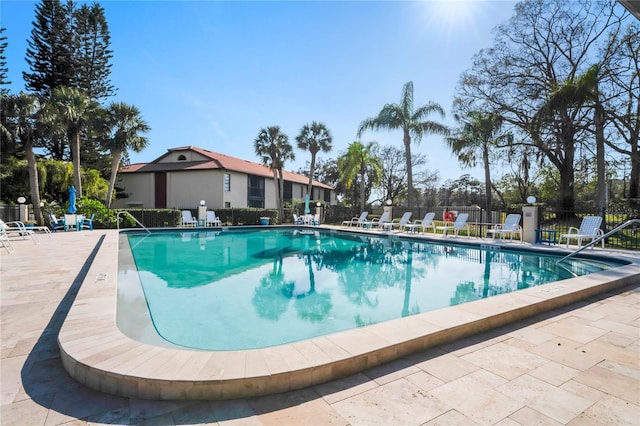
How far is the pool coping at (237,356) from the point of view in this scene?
2139 mm

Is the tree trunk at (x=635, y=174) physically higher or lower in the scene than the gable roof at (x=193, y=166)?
lower

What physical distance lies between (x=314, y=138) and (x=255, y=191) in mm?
7523

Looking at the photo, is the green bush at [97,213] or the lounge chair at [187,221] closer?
the green bush at [97,213]

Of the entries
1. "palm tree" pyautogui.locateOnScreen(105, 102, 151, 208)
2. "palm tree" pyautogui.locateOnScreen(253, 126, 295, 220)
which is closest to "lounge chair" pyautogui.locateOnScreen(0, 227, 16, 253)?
"palm tree" pyautogui.locateOnScreen(105, 102, 151, 208)

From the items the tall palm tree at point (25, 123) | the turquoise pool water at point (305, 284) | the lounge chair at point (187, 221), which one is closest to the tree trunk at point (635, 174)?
the turquoise pool water at point (305, 284)

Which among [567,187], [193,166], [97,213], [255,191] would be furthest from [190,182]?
[567,187]

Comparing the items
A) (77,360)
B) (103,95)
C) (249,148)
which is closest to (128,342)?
(77,360)

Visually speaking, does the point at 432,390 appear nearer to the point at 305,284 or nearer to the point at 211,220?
the point at 305,284

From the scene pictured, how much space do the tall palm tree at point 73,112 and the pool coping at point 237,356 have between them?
18.9 metres

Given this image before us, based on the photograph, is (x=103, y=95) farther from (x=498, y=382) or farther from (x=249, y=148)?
(x=498, y=382)

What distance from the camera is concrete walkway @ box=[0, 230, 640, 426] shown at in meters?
1.93

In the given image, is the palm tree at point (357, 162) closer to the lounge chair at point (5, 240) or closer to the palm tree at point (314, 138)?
the palm tree at point (314, 138)

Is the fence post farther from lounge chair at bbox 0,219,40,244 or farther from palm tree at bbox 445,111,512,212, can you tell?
lounge chair at bbox 0,219,40,244

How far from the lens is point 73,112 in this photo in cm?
1794
